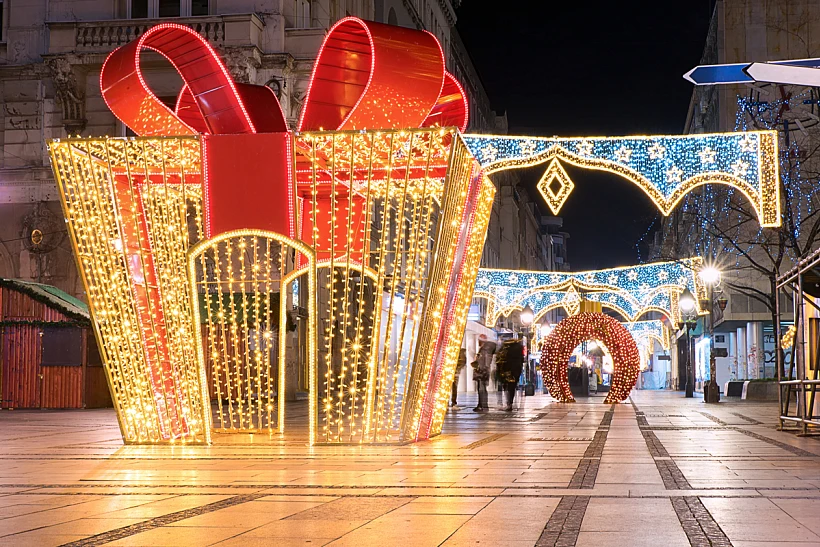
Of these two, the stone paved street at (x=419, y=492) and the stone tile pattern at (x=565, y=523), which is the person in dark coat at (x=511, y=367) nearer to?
the stone paved street at (x=419, y=492)

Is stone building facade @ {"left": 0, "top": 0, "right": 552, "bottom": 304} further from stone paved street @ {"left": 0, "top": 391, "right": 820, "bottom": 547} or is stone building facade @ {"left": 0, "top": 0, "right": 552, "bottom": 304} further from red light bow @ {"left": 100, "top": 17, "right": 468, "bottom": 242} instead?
stone paved street @ {"left": 0, "top": 391, "right": 820, "bottom": 547}

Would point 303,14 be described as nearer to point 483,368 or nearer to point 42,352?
point 42,352

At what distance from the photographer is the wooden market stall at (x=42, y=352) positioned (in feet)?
88.5

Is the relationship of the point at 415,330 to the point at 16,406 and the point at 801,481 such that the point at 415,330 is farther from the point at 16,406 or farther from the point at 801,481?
the point at 16,406

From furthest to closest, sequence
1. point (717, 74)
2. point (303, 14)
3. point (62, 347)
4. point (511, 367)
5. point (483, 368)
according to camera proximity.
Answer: point (303, 14), point (62, 347), point (511, 367), point (483, 368), point (717, 74)

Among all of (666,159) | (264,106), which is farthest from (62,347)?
(666,159)

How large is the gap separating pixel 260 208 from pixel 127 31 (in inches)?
785

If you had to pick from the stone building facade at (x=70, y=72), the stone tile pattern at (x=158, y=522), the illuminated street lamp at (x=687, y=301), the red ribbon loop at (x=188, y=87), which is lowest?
the stone tile pattern at (x=158, y=522)

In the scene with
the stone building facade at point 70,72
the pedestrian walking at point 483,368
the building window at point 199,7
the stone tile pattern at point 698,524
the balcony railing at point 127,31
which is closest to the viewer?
the stone tile pattern at point 698,524

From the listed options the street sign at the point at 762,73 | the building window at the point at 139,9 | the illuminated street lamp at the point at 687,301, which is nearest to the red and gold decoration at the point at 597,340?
the illuminated street lamp at the point at 687,301

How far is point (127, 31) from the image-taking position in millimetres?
31062

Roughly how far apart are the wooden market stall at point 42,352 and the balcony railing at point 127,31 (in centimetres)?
772

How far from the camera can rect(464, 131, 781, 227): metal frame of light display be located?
1788cm

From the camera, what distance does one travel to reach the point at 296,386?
107ft
